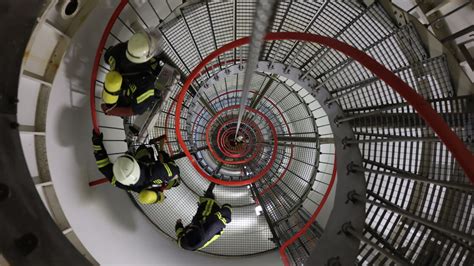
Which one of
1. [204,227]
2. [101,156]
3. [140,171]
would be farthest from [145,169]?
[204,227]

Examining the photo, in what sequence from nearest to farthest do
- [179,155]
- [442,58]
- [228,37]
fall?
1. [442,58]
2. [228,37]
3. [179,155]

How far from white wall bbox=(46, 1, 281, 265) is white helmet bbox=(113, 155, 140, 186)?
1.97 feet

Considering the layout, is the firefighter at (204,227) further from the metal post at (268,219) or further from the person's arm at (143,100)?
the person's arm at (143,100)

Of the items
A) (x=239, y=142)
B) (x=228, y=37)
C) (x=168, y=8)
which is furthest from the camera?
(x=239, y=142)

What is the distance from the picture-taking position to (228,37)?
4.94 meters

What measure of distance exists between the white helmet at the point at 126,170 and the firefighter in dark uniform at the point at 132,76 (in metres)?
0.63

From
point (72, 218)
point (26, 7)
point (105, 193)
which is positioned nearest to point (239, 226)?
point (105, 193)

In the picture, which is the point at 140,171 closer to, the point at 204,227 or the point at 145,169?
the point at 145,169

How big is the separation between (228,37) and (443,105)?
2973mm

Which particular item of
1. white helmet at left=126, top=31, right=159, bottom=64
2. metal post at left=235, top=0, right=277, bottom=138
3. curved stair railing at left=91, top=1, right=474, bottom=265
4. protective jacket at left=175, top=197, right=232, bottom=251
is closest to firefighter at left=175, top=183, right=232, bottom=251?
protective jacket at left=175, top=197, right=232, bottom=251

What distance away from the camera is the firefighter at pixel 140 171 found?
391 cm

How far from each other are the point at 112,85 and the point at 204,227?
88.3 inches

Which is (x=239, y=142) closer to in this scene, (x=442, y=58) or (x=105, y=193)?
(x=105, y=193)

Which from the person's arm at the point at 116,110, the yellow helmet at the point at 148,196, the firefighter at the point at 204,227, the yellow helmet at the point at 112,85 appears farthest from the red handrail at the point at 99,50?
the firefighter at the point at 204,227
